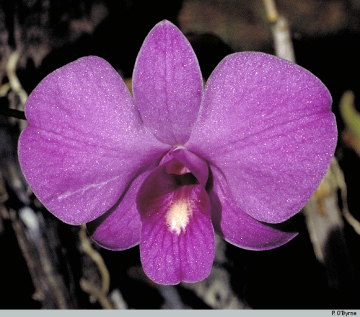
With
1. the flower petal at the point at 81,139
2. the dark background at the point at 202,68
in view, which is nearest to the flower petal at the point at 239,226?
the flower petal at the point at 81,139

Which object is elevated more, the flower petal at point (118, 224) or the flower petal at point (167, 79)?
the flower petal at point (167, 79)

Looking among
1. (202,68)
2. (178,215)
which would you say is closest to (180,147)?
(178,215)

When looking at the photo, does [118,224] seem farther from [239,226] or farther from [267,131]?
[267,131]

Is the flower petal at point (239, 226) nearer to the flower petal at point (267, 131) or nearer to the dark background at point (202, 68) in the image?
the flower petal at point (267, 131)

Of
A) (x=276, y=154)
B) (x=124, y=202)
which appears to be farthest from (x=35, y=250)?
(x=276, y=154)

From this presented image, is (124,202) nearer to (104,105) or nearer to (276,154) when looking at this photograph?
(104,105)

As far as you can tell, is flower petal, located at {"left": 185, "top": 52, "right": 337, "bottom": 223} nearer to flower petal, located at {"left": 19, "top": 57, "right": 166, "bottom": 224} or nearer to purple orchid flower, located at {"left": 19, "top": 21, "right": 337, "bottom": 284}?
purple orchid flower, located at {"left": 19, "top": 21, "right": 337, "bottom": 284}
